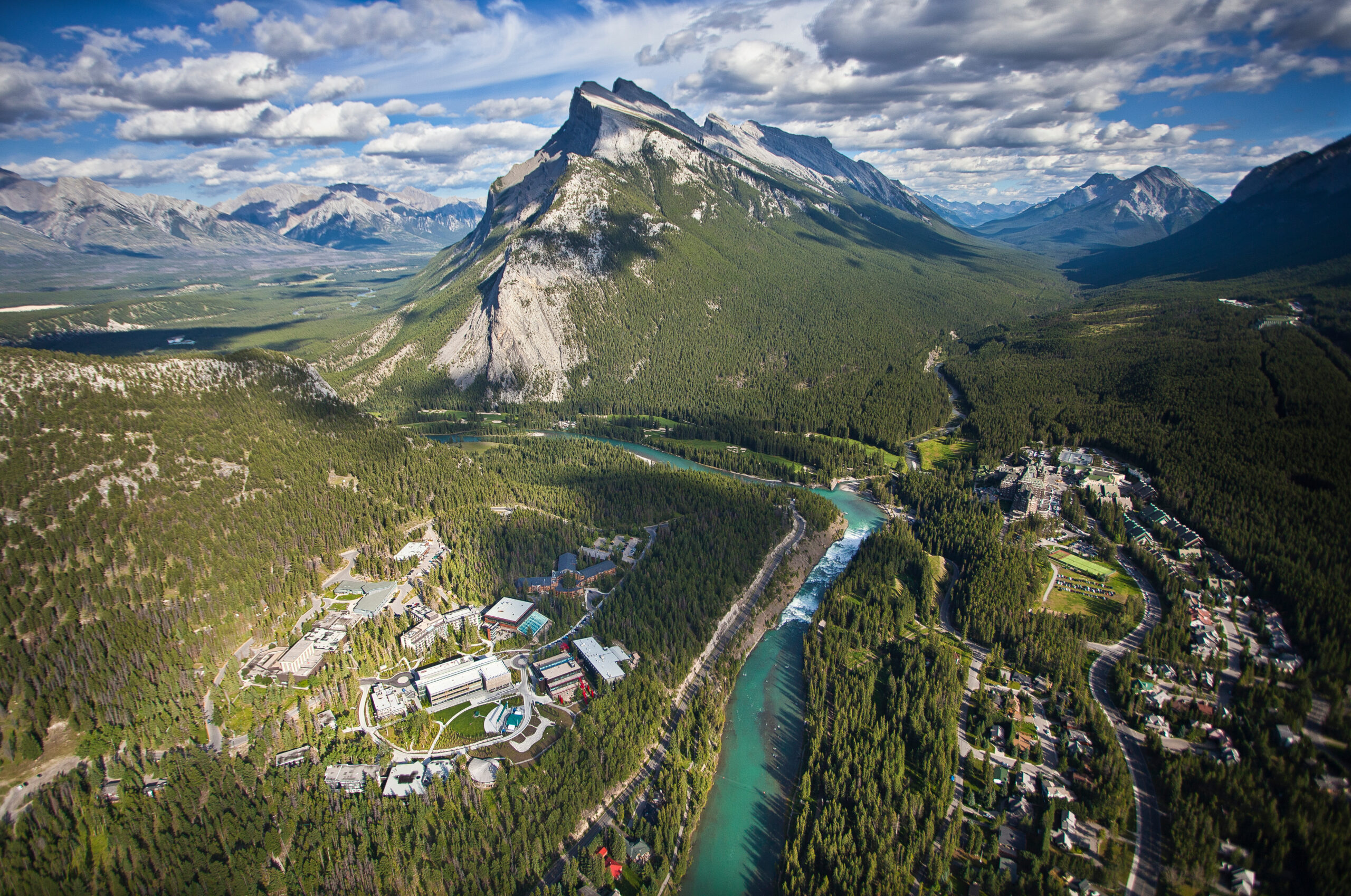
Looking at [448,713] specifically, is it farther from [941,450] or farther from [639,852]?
[941,450]

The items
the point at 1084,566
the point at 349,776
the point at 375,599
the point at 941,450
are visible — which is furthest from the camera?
the point at 941,450

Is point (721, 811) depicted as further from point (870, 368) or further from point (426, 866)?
point (870, 368)

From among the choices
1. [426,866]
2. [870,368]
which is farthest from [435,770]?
[870,368]

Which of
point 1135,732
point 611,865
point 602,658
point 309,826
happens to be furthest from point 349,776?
point 1135,732

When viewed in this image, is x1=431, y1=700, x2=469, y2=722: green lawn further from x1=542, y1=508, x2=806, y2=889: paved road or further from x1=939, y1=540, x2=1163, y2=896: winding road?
x1=939, y1=540, x2=1163, y2=896: winding road

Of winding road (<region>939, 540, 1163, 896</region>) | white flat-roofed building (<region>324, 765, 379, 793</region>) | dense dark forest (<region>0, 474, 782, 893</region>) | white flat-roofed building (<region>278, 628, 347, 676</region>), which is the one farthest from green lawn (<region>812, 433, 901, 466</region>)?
white flat-roofed building (<region>324, 765, 379, 793</region>)

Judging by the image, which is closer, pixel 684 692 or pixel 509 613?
pixel 684 692

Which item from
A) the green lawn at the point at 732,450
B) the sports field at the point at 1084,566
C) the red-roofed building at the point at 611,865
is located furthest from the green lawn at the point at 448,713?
the green lawn at the point at 732,450
